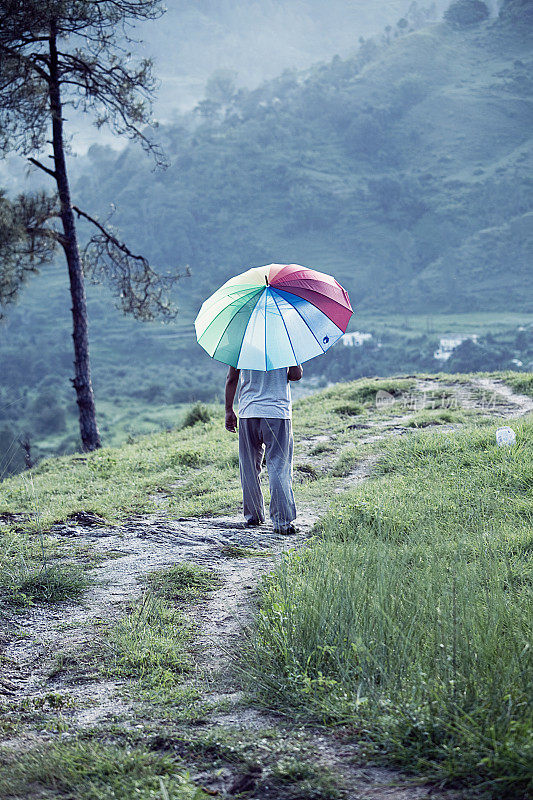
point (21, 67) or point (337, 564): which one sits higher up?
point (21, 67)

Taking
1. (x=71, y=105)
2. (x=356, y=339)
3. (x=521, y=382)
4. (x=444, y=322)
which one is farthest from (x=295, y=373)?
(x=444, y=322)

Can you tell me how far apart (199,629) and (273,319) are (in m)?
2.43

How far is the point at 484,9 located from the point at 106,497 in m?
184

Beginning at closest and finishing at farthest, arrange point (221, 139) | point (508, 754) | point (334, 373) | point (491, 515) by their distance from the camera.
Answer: point (508, 754), point (491, 515), point (334, 373), point (221, 139)

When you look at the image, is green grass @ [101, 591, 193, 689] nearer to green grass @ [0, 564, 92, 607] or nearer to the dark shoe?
green grass @ [0, 564, 92, 607]

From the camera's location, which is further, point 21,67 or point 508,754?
point 21,67

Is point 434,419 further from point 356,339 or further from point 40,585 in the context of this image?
point 356,339

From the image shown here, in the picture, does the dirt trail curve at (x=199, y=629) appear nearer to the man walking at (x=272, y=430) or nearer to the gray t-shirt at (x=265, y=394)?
the man walking at (x=272, y=430)

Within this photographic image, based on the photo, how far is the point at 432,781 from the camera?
93.1 inches

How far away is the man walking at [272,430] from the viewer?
5648 millimetres

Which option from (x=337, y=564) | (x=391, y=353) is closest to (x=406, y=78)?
(x=391, y=353)

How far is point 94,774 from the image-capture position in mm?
2547

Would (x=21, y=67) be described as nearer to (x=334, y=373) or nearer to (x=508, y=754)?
(x=508, y=754)

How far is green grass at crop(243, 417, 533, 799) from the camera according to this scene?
2443mm
